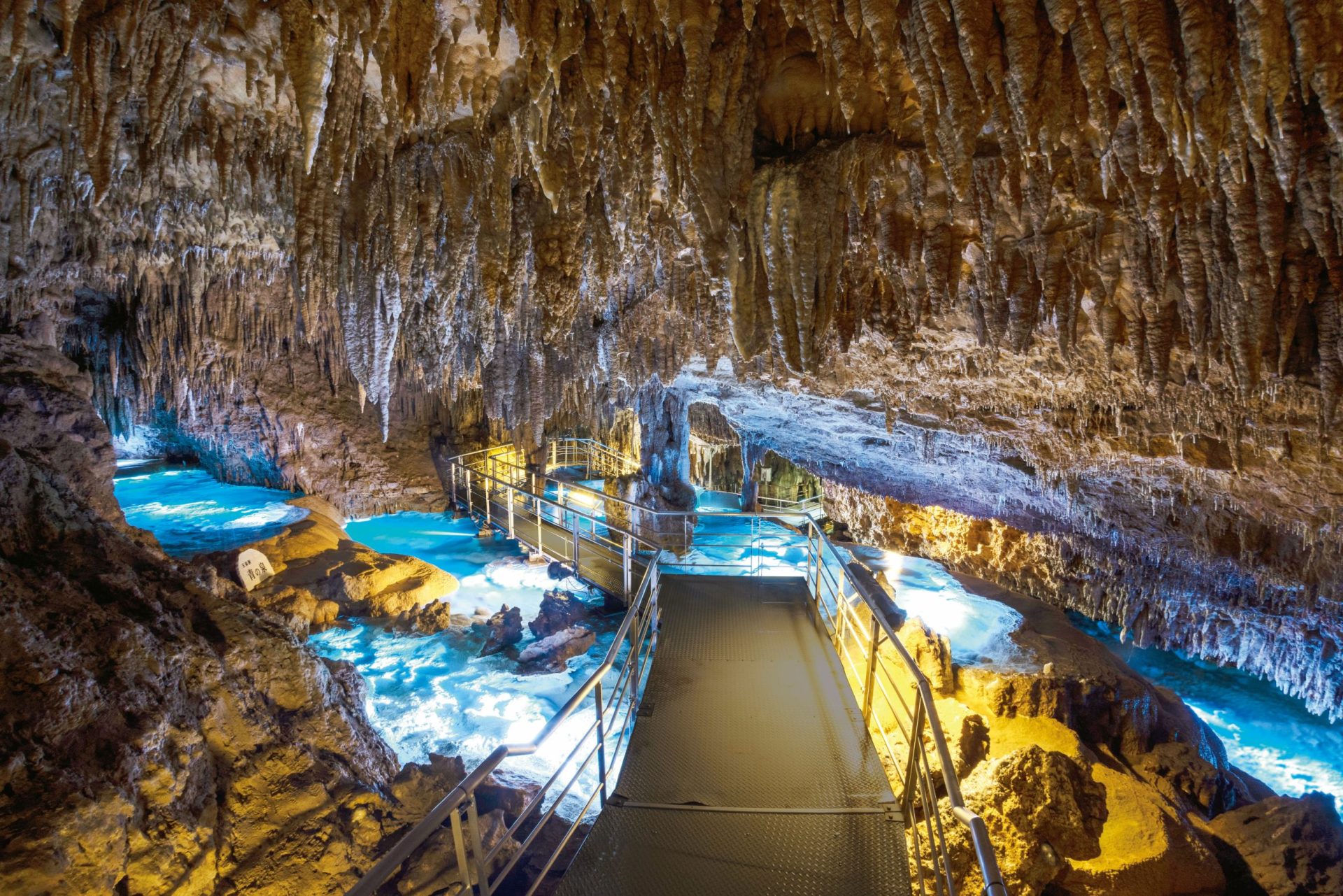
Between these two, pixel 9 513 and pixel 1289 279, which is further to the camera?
pixel 9 513

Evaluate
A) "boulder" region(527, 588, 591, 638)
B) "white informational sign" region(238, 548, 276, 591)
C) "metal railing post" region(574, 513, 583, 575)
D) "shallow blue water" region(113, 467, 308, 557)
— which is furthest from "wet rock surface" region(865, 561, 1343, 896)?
"shallow blue water" region(113, 467, 308, 557)

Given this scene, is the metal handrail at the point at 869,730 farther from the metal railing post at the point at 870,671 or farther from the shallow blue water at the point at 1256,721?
the shallow blue water at the point at 1256,721

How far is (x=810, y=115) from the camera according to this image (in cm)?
427

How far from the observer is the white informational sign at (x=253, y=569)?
8375 mm

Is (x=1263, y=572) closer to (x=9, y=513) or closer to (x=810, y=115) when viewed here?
(x=810, y=115)

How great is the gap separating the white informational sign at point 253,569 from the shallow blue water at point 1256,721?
14.3m

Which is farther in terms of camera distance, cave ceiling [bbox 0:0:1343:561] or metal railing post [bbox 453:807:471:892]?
cave ceiling [bbox 0:0:1343:561]

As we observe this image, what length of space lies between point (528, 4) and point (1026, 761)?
18.6 feet

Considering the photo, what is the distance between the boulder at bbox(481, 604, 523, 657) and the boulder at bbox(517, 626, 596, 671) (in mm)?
333

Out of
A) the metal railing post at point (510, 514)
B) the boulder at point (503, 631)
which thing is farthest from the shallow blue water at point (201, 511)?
the boulder at point (503, 631)

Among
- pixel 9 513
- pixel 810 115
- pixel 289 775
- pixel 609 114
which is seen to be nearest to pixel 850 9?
pixel 810 115

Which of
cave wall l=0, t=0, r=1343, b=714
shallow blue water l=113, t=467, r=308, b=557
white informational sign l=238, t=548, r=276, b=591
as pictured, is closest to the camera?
cave wall l=0, t=0, r=1343, b=714

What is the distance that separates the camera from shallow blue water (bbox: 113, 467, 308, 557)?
33.6 ft

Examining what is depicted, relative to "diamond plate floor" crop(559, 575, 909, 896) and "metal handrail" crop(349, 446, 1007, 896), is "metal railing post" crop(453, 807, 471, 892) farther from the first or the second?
"diamond plate floor" crop(559, 575, 909, 896)
